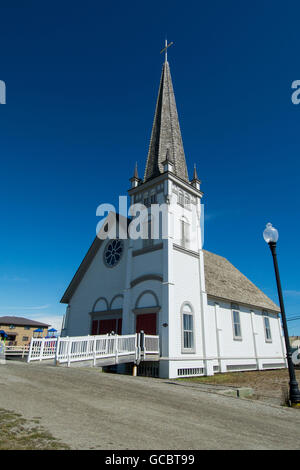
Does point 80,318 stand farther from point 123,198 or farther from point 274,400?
point 274,400

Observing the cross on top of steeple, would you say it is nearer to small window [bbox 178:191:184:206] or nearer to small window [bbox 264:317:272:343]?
small window [bbox 178:191:184:206]

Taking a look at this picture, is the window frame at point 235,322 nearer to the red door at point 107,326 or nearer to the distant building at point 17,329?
the red door at point 107,326

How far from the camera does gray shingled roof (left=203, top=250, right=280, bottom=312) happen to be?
23547mm

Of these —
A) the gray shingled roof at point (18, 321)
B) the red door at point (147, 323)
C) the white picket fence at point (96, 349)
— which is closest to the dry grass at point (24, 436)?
the white picket fence at point (96, 349)

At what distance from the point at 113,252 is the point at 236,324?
11.6 metres

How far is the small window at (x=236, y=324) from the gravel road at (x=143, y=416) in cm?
1450

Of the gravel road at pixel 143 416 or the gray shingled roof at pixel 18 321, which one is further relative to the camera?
the gray shingled roof at pixel 18 321

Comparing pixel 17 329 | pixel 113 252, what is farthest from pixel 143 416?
pixel 17 329

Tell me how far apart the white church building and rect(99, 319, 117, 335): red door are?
74mm

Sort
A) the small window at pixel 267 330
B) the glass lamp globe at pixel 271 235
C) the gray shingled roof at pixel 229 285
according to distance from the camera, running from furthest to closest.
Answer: the small window at pixel 267 330, the gray shingled roof at pixel 229 285, the glass lamp globe at pixel 271 235

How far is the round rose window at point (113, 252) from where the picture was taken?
23344mm

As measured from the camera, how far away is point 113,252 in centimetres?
2397

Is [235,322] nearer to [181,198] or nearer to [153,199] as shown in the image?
[181,198]
